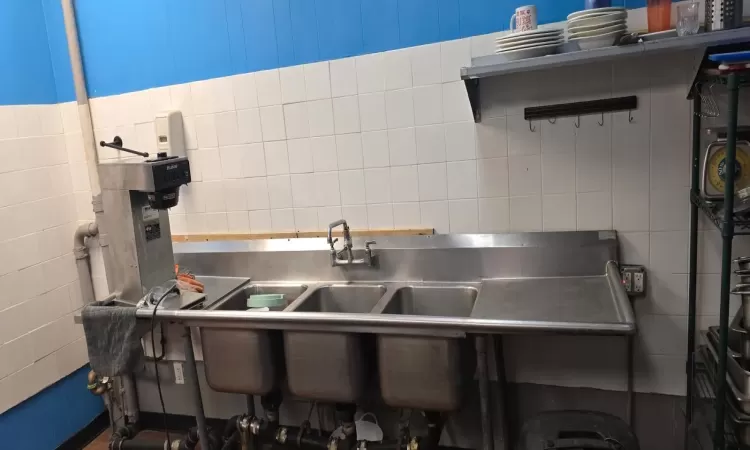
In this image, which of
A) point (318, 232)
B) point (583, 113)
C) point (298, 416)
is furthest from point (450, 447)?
point (583, 113)

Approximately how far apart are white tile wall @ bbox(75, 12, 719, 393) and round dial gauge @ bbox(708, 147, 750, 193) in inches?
5.5

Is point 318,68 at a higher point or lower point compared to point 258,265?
higher

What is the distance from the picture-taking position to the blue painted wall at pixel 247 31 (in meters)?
2.07

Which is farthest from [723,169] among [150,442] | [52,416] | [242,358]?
[52,416]

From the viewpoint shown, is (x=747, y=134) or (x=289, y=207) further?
(x=289, y=207)

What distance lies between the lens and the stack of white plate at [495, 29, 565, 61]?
169 cm

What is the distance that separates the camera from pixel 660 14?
5.64 feet

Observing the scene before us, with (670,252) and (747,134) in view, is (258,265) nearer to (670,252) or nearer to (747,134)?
(670,252)

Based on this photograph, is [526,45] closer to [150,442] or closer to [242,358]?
[242,358]

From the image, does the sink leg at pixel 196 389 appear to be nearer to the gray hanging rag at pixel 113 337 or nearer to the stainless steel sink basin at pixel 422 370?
the gray hanging rag at pixel 113 337

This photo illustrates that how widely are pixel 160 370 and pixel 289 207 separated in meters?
1.19

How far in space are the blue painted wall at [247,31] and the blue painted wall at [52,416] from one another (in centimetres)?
150

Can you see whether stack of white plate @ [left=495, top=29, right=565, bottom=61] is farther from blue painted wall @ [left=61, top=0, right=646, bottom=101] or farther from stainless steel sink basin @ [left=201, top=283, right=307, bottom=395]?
stainless steel sink basin @ [left=201, top=283, right=307, bottom=395]

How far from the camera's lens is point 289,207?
245 cm
